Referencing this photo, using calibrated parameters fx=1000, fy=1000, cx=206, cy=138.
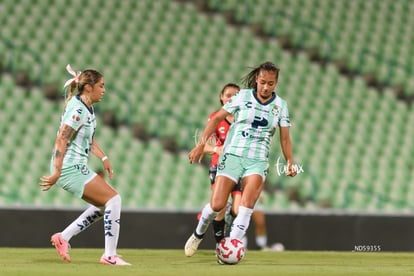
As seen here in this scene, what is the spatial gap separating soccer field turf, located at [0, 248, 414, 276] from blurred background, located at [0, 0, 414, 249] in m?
3.02

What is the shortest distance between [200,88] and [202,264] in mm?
8680

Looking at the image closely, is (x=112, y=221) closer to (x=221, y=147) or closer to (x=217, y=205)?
(x=217, y=205)

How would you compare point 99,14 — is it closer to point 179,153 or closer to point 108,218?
point 179,153

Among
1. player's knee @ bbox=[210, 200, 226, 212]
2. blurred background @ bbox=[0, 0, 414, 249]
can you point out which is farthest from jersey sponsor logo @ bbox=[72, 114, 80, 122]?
blurred background @ bbox=[0, 0, 414, 249]

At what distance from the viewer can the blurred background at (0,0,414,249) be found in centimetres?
1612

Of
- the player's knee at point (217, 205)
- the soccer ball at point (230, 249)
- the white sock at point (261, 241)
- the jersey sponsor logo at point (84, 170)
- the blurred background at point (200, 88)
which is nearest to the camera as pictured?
the jersey sponsor logo at point (84, 170)

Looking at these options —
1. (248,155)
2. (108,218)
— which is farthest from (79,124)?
(248,155)

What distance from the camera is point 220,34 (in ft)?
65.2

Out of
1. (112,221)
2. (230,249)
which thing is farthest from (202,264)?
(112,221)

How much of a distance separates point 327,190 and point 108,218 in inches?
324

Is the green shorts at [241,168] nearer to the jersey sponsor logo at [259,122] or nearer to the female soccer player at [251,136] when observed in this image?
the female soccer player at [251,136]

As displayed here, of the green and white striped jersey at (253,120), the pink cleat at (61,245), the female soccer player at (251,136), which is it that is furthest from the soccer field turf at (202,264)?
the green and white striped jersey at (253,120)

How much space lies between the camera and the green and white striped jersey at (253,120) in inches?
382

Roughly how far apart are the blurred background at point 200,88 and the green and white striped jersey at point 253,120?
5.05 metres
